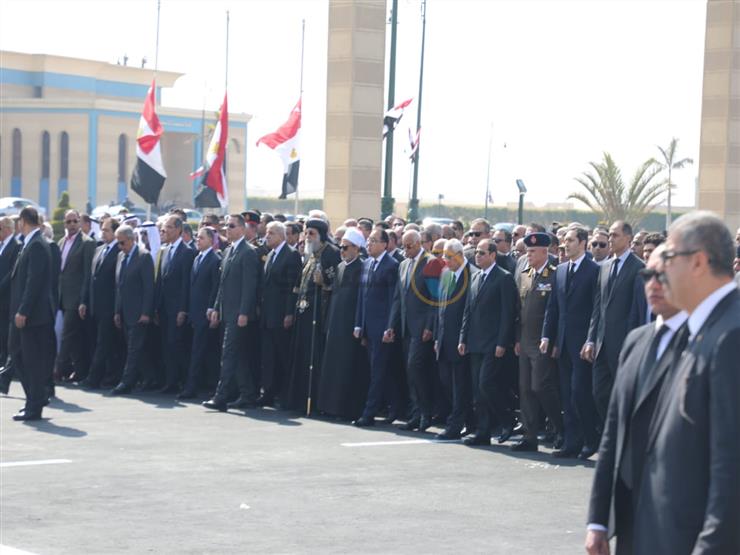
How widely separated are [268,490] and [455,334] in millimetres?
3805

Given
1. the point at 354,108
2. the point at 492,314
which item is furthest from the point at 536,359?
the point at 354,108

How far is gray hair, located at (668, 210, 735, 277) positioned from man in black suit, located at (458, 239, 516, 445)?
8.29 metres

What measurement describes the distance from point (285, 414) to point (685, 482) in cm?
1084

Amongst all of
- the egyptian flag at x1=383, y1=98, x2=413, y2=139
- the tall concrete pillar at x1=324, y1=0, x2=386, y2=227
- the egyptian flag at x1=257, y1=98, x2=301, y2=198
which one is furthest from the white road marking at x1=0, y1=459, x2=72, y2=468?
the egyptian flag at x1=257, y1=98, x2=301, y2=198

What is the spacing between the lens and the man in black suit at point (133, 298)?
54.4 ft

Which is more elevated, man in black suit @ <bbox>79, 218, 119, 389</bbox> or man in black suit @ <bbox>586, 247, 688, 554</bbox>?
man in black suit @ <bbox>586, 247, 688, 554</bbox>

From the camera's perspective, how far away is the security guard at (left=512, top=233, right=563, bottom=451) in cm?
1248

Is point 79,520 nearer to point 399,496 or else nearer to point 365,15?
point 399,496

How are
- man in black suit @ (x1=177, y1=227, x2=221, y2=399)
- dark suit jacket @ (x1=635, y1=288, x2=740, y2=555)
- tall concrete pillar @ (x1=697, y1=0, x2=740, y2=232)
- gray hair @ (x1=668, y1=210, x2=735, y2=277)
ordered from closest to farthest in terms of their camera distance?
dark suit jacket @ (x1=635, y1=288, x2=740, y2=555) < gray hair @ (x1=668, y1=210, x2=735, y2=277) < man in black suit @ (x1=177, y1=227, x2=221, y2=399) < tall concrete pillar @ (x1=697, y1=0, x2=740, y2=232)

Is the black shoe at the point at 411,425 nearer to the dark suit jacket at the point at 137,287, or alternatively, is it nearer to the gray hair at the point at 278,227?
the gray hair at the point at 278,227

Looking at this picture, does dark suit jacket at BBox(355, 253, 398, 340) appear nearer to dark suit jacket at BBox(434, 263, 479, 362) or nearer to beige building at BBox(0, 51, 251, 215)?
dark suit jacket at BBox(434, 263, 479, 362)

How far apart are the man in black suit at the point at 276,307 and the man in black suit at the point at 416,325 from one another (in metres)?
1.74

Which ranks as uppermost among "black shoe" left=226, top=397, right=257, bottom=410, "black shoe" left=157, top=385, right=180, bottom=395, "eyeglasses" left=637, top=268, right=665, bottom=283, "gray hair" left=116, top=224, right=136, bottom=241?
"eyeglasses" left=637, top=268, right=665, bottom=283

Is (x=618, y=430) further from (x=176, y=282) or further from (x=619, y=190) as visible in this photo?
(x=619, y=190)
